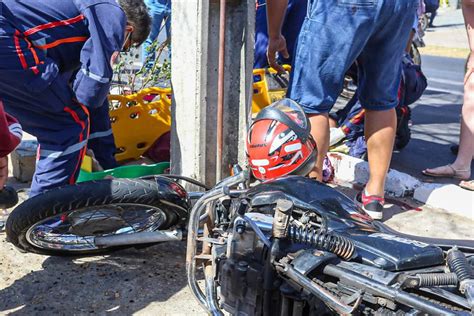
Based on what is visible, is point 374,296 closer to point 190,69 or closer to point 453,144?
point 190,69

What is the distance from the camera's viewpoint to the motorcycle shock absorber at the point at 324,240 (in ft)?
6.73

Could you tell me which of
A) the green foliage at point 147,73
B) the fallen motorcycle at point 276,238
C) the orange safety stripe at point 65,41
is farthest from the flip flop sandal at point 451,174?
the orange safety stripe at point 65,41

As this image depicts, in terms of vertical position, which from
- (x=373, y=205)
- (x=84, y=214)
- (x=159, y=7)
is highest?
(x=159, y=7)

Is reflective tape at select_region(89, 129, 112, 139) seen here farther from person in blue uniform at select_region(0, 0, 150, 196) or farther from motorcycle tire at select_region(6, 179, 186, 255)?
motorcycle tire at select_region(6, 179, 186, 255)

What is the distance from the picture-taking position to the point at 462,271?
1922 millimetres

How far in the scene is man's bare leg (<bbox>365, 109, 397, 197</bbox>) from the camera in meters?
3.94

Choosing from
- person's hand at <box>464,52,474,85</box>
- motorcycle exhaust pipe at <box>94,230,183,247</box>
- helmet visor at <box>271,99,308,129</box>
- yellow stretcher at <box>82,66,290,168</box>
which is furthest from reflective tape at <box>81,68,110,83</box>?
person's hand at <box>464,52,474,85</box>

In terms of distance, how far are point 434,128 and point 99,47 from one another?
4685 mm

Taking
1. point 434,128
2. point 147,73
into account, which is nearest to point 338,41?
point 147,73

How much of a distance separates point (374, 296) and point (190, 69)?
2162 millimetres

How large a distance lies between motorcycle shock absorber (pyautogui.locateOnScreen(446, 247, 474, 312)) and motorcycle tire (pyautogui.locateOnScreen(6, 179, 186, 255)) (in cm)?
149

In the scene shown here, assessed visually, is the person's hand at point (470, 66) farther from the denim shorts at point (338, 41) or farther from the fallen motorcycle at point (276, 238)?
the fallen motorcycle at point (276, 238)

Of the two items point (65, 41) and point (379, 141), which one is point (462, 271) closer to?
point (379, 141)

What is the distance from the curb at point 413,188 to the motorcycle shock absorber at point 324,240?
2.46m
